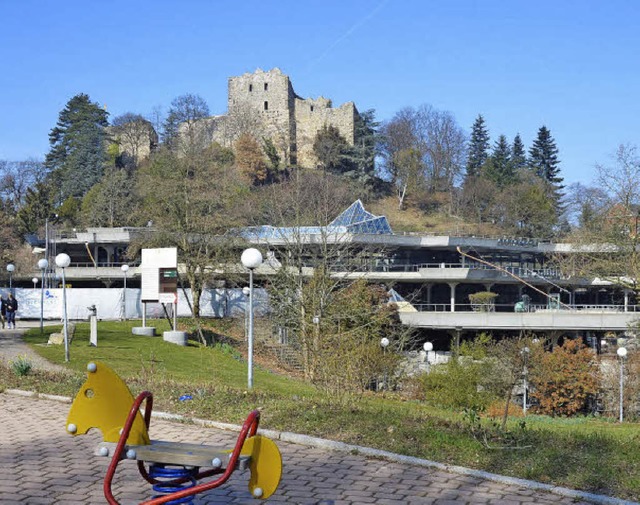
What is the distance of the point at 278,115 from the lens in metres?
94.6

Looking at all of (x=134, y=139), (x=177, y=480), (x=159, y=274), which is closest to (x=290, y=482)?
(x=177, y=480)

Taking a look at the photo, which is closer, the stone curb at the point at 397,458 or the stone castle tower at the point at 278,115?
the stone curb at the point at 397,458

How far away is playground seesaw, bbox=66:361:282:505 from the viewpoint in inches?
180

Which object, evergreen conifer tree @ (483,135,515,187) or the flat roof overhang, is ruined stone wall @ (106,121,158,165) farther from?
the flat roof overhang

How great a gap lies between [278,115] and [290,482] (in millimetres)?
90048

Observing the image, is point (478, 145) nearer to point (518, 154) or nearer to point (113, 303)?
point (518, 154)

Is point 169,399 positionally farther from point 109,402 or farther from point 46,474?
point 109,402

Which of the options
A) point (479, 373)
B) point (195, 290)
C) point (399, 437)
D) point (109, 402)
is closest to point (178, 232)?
point (195, 290)

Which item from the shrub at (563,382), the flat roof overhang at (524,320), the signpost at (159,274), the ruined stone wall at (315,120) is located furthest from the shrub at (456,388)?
the ruined stone wall at (315,120)

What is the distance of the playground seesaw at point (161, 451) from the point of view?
4578 millimetres

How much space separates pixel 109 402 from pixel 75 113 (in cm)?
8818

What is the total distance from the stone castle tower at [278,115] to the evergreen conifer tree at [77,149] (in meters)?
14.7

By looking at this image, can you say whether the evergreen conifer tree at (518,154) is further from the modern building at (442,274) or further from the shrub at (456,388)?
the shrub at (456,388)

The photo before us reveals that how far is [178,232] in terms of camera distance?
34.2 meters
